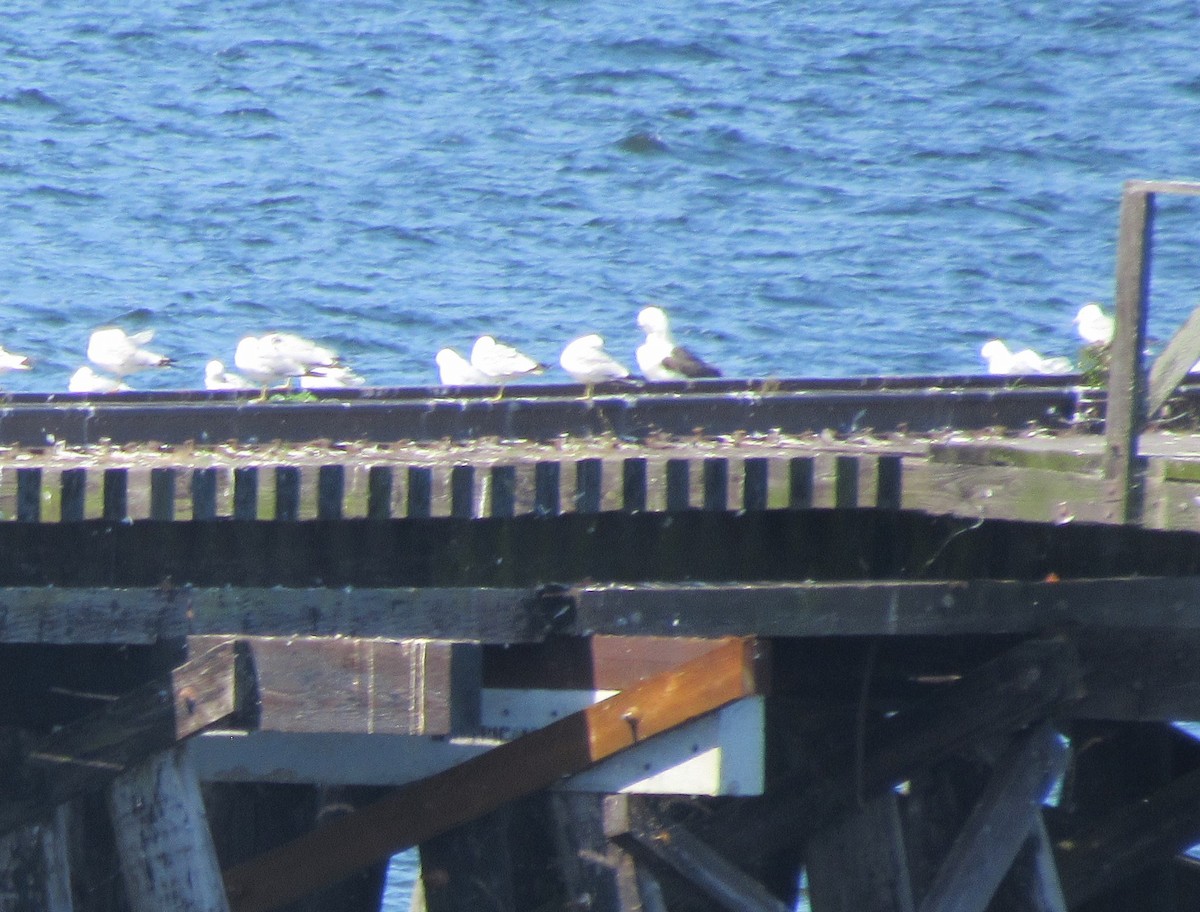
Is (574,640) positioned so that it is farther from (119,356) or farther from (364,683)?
(119,356)

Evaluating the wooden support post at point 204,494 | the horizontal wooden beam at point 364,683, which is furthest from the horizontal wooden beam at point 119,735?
the wooden support post at point 204,494

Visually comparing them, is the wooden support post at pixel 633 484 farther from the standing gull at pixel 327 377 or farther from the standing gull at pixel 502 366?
the standing gull at pixel 502 366

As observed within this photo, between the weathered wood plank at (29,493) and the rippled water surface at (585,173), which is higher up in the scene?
the weathered wood plank at (29,493)

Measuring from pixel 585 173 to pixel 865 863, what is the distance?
34080 mm

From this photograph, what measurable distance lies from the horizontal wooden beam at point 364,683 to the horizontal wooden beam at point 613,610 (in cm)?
16

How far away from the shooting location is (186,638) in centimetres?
611

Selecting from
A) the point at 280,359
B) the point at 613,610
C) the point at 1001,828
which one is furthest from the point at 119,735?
the point at 280,359

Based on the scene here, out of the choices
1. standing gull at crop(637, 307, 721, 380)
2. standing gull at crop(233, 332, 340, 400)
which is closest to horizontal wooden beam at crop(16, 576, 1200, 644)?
standing gull at crop(637, 307, 721, 380)

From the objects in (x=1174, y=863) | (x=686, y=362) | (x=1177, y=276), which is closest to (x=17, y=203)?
(x=1177, y=276)

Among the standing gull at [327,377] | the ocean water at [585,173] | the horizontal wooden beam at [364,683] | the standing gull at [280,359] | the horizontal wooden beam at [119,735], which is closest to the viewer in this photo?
the horizontal wooden beam at [119,735]

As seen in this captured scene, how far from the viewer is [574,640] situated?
6.45 meters

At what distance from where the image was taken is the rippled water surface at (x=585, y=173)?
1358 inches

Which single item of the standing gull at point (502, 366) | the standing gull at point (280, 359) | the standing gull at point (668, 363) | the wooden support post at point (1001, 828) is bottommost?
the standing gull at point (502, 366)

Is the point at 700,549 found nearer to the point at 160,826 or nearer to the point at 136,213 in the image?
the point at 160,826
